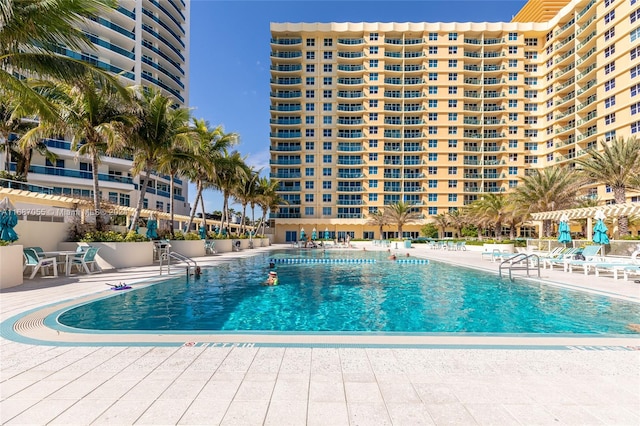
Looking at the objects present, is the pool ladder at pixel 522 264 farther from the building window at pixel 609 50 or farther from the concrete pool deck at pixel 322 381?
the building window at pixel 609 50

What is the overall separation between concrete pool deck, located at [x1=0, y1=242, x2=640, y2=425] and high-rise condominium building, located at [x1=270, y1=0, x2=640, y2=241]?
4900 centimetres

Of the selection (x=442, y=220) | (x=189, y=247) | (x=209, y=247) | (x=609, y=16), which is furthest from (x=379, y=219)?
(x=609, y=16)

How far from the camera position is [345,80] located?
183ft

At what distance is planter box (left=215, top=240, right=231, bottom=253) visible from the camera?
24.9m

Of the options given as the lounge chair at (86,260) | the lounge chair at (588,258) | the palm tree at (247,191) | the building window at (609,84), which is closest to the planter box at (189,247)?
the lounge chair at (86,260)

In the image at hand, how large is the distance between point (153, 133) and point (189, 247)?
24.5 ft

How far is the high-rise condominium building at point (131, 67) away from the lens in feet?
107

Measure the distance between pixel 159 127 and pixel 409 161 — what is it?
46049 mm

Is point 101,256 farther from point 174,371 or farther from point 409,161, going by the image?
point 409,161

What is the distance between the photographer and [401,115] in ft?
181

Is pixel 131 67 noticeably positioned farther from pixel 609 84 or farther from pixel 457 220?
pixel 609 84

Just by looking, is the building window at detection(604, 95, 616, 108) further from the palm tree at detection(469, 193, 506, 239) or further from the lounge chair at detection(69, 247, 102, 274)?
the lounge chair at detection(69, 247, 102, 274)

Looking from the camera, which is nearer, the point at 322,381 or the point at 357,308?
the point at 322,381

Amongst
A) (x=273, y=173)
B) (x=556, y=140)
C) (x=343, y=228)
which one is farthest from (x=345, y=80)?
(x=556, y=140)
